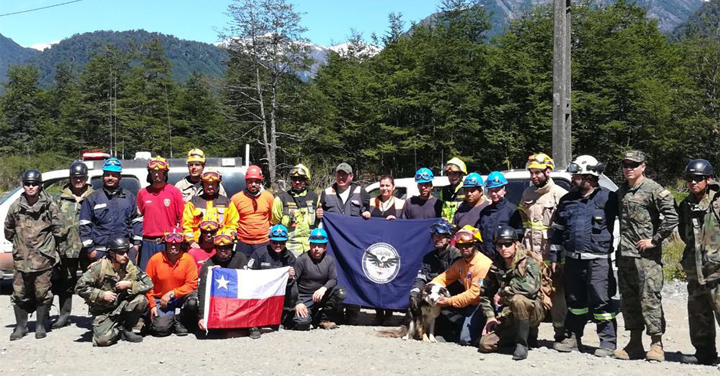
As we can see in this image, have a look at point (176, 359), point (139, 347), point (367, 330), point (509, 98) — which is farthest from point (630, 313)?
point (509, 98)

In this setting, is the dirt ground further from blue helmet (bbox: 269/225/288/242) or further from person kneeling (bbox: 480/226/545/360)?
blue helmet (bbox: 269/225/288/242)

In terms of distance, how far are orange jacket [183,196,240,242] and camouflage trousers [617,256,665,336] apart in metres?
4.58

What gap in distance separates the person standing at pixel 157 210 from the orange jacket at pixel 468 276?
3423 mm

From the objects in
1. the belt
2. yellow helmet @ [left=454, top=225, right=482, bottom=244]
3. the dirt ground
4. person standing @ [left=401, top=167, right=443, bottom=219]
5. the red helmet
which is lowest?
the dirt ground

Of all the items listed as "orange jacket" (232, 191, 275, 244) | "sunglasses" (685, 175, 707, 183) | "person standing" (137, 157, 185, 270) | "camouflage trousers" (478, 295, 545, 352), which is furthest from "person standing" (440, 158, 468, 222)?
"person standing" (137, 157, 185, 270)

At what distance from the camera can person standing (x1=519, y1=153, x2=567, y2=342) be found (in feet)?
22.9

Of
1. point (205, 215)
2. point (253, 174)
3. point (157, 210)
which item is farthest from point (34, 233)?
point (253, 174)

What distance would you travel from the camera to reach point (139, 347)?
7051mm

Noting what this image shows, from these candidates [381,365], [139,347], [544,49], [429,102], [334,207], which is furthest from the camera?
[429,102]

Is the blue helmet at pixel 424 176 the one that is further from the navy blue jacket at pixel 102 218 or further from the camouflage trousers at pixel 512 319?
the navy blue jacket at pixel 102 218

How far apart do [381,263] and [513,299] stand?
2.22 meters

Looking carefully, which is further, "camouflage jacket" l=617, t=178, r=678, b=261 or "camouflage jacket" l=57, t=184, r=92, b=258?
"camouflage jacket" l=57, t=184, r=92, b=258

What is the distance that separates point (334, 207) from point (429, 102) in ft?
90.6

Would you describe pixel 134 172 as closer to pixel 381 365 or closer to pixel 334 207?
pixel 334 207
